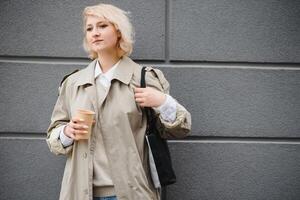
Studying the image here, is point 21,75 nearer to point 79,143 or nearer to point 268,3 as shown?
point 79,143

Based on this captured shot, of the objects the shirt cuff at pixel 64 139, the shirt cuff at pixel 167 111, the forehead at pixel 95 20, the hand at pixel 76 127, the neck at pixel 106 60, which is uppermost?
the forehead at pixel 95 20

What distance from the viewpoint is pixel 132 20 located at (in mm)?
3621

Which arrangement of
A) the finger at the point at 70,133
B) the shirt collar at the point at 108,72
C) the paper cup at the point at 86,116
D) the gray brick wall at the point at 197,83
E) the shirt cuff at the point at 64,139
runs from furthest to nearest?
1. the gray brick wall at the point at 197,83
2. the shirt collar at the point at 108,72
3. the shirt cuff at the point at 64,139
4. the finger at the point at 70,133
5. the paper cup at the point at 86,116

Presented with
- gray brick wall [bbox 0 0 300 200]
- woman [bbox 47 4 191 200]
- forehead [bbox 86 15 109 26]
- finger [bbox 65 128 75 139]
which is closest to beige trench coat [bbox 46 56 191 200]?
woman [bbox 47 4 191 200]

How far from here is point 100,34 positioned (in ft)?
9.14

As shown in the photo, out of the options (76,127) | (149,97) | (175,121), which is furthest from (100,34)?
(175,121)

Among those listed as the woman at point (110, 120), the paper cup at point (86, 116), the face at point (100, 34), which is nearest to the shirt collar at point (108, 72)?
the woman at point (110, 120)

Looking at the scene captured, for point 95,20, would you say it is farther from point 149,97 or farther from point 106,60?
point 149,97

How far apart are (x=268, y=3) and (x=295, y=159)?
57.5 inches

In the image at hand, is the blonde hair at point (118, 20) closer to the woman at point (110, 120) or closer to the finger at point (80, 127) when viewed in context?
the woman at point (110, 120)

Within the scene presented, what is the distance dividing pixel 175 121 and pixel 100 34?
81cm

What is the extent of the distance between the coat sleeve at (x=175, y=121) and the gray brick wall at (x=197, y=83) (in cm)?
70

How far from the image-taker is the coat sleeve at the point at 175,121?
8.57ft

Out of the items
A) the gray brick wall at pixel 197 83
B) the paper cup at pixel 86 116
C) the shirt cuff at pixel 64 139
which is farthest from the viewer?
the gray brick wall at pixel 197 83
